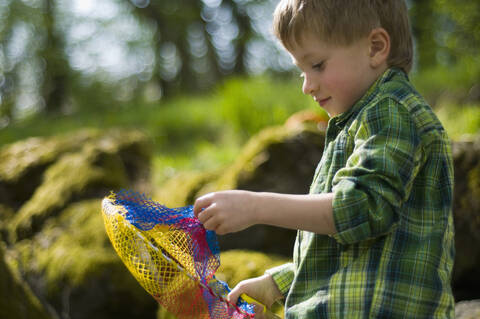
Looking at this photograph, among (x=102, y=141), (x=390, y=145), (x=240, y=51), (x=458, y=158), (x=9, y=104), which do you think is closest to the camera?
(x=390, y=145)

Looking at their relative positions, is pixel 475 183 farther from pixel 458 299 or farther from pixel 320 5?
pixel 320 5

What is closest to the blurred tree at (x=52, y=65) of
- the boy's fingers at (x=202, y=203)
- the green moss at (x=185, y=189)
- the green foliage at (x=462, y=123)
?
the green moss at (x=185, y=189)

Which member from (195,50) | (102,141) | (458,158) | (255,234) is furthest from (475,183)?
(195,50)

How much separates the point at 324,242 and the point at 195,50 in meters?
18.6

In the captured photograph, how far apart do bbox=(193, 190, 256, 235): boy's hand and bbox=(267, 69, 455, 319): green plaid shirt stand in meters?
0.23

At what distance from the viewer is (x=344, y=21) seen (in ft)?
4.77

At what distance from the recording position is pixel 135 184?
507cm

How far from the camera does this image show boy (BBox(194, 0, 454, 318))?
130cm

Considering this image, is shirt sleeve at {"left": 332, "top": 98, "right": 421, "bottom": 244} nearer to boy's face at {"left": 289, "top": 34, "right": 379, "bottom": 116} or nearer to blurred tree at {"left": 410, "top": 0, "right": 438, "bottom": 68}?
boy's face at {"left": 289, "top": 34, "right": 379, "bottom": 116}

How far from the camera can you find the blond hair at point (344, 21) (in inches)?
57.4

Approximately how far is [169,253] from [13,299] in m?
1.62

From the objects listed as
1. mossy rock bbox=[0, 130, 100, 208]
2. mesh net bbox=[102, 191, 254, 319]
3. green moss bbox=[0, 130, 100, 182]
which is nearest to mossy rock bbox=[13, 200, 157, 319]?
mossy rock bbox=[0, 130, 100, 208]

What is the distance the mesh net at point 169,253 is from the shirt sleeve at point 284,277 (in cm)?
19

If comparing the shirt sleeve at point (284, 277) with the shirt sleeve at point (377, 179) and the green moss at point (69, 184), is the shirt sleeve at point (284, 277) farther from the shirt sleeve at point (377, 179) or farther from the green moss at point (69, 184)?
the green moss at point (69, 184)
